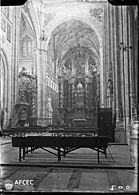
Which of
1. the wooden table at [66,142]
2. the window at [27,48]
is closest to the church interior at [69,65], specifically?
the window at [27,48]

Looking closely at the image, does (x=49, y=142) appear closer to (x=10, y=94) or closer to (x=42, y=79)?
Answer: (x=10, y=94)

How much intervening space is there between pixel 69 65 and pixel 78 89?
5.50m

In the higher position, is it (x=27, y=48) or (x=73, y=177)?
(x=27, y=48)

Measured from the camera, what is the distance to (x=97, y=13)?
2602 cm

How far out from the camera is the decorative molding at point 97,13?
2575 centimetres

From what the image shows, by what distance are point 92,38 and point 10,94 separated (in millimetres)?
18491

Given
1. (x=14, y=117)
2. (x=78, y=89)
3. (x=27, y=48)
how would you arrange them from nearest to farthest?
(x=14, y=117)
(x=27, y=48)
(x=78, y=89)

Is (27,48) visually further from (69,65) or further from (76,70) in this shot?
(76,70)

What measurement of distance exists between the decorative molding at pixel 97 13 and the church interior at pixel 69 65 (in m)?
0.10

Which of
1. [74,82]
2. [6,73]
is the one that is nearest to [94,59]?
[74,82]

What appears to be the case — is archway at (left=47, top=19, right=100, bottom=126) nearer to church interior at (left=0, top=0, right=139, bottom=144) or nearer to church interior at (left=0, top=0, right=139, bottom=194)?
church interior at (left=0, top=0, right=139, bottom=144)

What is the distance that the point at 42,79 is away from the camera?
27047mm

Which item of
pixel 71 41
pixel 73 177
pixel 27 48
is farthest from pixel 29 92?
pixel 73 177

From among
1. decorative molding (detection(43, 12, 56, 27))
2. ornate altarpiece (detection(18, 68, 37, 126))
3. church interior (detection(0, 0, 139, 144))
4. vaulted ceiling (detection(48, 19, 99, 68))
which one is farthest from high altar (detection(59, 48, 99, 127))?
decorative molding (detection(43, 12, 56, 27))
